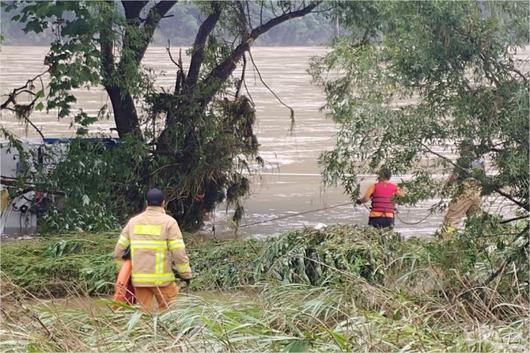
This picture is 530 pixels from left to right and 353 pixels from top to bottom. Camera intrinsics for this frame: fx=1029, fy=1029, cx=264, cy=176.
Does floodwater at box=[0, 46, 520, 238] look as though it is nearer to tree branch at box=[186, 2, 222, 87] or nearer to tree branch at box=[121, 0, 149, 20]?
tree branch at box=[186, 2, 222, 87]

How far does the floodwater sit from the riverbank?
1.18m

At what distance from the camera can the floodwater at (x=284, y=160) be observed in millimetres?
18719

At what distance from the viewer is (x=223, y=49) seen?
59.1ft

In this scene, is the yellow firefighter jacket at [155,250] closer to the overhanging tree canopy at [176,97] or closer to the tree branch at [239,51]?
the overhanging tree canopy at [176,97]

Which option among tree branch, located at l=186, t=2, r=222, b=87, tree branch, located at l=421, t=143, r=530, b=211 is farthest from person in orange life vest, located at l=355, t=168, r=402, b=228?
tree branch, located at l=186, t=2, r=222, b=87

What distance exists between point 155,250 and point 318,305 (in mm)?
1948

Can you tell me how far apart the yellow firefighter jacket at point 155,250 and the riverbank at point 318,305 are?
0.96ft

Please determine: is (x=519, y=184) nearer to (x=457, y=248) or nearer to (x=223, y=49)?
(x=457, y=248)

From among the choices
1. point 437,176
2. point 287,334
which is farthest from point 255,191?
point 287,334

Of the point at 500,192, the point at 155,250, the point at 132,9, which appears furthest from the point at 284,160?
the point at 155,250

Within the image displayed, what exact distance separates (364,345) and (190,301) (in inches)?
74.7

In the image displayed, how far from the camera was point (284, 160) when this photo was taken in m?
27.5

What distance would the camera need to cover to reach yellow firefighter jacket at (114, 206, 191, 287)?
30.7 ft

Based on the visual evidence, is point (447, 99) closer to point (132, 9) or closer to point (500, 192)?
point (500, 192)
